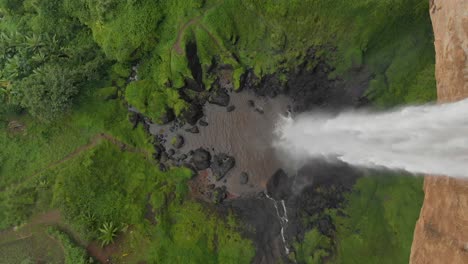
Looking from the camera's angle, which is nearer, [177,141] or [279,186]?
[279,186]

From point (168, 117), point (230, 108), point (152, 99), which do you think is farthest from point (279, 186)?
point (152, 99)

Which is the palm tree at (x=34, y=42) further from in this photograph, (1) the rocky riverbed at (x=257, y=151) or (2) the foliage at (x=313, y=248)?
(2) the foliage at (x=313, y=248)

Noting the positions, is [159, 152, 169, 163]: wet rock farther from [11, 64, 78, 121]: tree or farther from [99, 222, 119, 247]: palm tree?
[11, 64, 78, 121]: tree

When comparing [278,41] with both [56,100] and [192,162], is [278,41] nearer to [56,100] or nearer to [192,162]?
[192,162]

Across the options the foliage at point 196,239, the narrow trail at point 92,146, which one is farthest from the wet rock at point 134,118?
the foliage at point 196,239

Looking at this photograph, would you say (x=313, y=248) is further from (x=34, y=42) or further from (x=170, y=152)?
(x=34, y=42)

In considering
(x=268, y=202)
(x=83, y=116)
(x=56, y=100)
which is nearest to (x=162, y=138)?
(x=83, y=116)

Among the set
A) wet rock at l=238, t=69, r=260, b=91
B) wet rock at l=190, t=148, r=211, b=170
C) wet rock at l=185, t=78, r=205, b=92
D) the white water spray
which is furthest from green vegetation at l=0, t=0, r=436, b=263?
the white water spray
